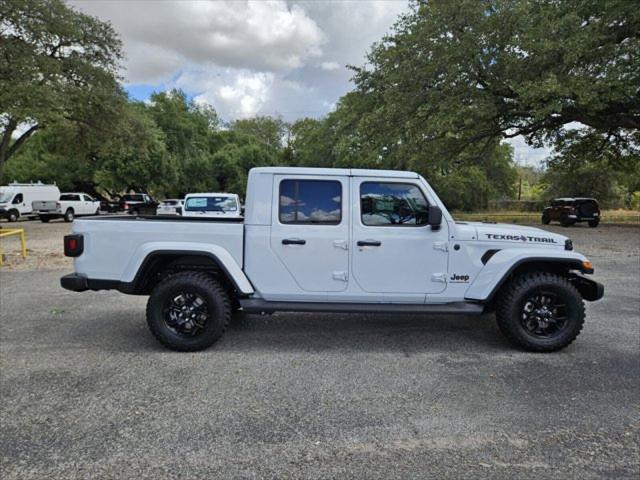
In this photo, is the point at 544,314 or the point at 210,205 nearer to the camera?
the point at 544,314

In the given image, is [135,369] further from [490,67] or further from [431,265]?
[490,67]

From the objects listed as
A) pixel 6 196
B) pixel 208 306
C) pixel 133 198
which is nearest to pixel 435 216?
pixel 208 306

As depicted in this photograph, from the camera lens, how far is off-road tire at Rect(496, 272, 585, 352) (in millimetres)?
4355

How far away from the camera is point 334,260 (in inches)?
173

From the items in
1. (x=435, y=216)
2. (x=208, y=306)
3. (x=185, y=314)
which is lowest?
(x=185, y=314)

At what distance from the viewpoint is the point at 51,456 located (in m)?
2.68

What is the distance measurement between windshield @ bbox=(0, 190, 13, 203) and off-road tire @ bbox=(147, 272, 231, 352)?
93.5 ft

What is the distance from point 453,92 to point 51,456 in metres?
18.6

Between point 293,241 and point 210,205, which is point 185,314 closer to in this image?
point 293,241

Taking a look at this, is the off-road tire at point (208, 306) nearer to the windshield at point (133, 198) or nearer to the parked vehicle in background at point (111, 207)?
the parked vehicle in background at point (111, 207)

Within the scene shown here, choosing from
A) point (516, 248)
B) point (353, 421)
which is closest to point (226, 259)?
point (353, 421)

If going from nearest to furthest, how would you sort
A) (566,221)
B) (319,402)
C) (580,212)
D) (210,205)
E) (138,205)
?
(319,402) < (210,205) < (580,212) < (566,221) < (138,205)

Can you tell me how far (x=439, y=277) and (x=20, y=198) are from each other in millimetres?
30824

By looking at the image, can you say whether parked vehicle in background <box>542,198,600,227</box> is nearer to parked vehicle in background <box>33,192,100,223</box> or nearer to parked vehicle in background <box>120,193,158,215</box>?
parked vehicle in background <box>120,193,158,215</box>
